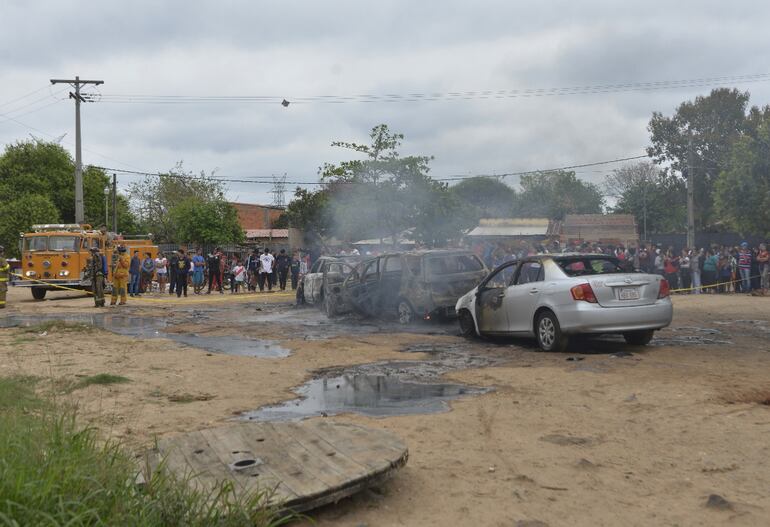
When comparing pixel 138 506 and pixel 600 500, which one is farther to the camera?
pixel 600 500

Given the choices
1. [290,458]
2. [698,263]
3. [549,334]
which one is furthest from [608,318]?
[698,263]

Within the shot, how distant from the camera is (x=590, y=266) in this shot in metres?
10.0

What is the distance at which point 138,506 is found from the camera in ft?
11.0

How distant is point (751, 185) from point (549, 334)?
20752 mm

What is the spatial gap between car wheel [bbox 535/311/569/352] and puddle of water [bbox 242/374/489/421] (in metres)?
2.46

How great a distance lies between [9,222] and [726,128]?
148 ft

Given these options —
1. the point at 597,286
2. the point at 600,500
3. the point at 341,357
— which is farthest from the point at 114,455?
the point at 597,286

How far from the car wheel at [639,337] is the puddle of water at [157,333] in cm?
502

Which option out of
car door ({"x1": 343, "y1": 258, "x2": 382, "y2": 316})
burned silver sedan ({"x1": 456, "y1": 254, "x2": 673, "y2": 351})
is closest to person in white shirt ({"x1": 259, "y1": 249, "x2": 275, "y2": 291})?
car door ({"x1": 343, "y1": 258, "x2": 382, "y2": 316})

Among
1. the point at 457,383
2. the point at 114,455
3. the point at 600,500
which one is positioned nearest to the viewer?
the point at 114,455

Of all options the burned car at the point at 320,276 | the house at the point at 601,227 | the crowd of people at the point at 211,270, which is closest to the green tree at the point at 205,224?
the crowd of people at the point at 211,270

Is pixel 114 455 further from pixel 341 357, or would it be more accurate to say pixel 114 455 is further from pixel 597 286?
A: pixel 597 286

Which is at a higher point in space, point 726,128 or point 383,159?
point 726,128

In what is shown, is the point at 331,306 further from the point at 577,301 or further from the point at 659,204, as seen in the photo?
the point at 659,204
